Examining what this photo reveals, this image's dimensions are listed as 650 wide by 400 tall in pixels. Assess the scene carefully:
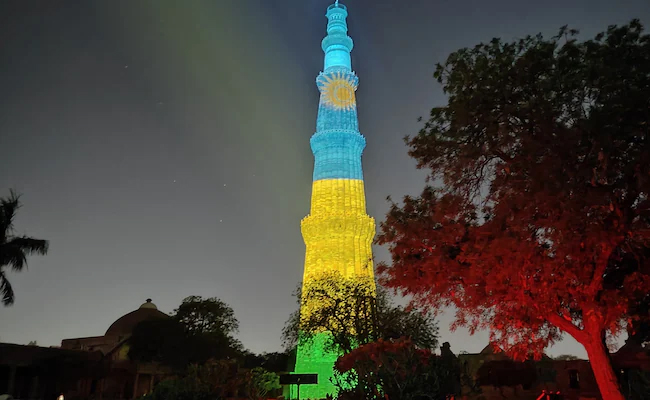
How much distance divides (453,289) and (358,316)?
18.9 metres

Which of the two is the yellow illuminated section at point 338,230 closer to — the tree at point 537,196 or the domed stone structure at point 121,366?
the domed stone structure at point 121,366

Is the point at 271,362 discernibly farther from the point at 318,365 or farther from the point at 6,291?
the point at 6,291

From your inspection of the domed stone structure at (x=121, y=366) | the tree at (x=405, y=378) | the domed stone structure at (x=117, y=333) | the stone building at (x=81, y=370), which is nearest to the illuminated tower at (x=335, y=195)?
the domed stone structure at (x=121, y=366)

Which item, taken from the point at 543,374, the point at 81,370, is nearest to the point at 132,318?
the point at 81,370

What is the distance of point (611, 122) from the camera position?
1263cm

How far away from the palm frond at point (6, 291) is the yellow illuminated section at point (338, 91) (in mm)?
32494

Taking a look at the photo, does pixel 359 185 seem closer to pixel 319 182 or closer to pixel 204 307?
pixel 319 182

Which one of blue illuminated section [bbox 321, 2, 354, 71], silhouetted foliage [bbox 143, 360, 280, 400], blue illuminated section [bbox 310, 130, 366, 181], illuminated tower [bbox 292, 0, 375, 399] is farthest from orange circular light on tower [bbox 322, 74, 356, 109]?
silhouetted foliage [bbox 143, 360, 280, 400]

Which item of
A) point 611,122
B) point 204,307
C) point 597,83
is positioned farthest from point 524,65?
point 204,307

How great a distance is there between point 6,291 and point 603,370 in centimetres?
2504

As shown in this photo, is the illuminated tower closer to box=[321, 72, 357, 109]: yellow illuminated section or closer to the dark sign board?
box=[321, 72, 357, 109]: yellow illuminated section

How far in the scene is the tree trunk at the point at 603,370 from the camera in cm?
1380

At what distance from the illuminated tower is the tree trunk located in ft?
94.0

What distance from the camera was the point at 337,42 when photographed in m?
54.4
